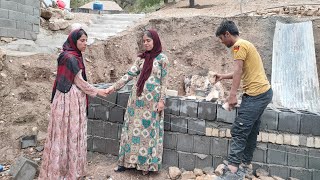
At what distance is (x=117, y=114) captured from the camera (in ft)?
13.5

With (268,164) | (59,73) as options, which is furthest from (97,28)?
(268,164)

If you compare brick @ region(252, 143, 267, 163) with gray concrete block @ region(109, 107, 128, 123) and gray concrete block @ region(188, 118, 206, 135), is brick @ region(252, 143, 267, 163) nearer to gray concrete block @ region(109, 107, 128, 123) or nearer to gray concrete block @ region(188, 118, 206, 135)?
gray concrete block @ region(188, 118, 206, 135)

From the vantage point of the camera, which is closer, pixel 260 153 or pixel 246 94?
pixel 246 94

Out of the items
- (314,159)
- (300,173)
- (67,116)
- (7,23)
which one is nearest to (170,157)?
(67,116)

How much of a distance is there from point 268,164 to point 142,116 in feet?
5.35

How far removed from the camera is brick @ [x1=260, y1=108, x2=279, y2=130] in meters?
3.64

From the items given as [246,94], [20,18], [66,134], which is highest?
[20,18]

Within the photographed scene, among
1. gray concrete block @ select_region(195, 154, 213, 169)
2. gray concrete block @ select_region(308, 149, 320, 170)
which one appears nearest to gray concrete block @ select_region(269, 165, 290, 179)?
gray concrete block @ select_region(308, 149, 320, 170)

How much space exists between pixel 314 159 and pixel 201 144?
1.31m

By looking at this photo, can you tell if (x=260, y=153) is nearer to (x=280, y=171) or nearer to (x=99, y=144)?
(x=280, y=171)

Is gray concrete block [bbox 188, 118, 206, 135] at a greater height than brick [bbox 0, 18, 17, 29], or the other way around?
brick [bbox 0, 18, 17, 29]

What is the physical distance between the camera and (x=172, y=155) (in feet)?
13.0

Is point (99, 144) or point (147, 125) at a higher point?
point (147, 125)

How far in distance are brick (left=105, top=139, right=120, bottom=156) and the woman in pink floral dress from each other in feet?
2.50
